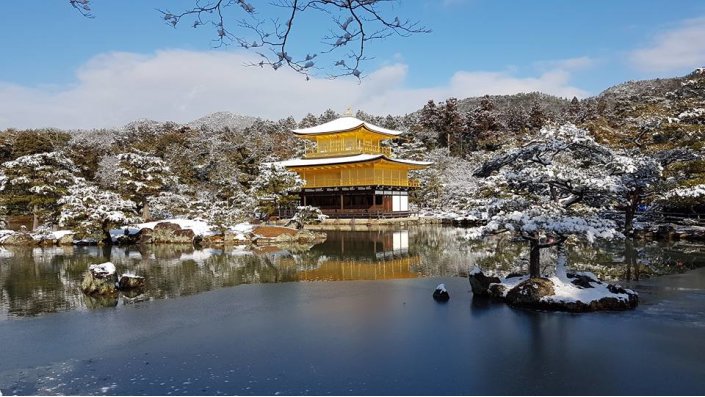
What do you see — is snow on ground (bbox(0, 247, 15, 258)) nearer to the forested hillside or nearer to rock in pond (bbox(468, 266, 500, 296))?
the forested hillside

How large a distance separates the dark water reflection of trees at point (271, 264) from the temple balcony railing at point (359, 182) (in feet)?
38.4

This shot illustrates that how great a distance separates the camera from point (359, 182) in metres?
32.1

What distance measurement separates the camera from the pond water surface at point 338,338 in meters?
5.13

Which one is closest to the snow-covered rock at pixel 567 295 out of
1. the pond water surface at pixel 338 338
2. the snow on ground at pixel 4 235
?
the pond water surface at pixel 338 338

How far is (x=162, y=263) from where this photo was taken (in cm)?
1488

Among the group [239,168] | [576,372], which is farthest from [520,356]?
[239,168]

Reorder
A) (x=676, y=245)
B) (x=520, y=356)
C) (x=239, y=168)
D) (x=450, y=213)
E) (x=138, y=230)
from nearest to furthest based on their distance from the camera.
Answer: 1. (x=520, y=356)
2. (x=676, y=245)
3. (x=138, y=230)
4. (x=450, y=213)
5. (x=239, y=168)

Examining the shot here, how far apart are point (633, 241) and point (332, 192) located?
63.4 feet

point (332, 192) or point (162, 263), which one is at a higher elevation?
point (332, 192)

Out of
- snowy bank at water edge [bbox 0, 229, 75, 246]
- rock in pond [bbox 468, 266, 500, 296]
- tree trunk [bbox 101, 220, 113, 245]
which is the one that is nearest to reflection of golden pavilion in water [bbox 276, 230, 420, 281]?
rock in pond [bbox 468, 266, 500, 296]

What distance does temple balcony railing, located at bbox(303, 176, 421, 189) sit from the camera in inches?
1248

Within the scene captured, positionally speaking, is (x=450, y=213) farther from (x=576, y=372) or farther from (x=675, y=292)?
(x=576, y=372)

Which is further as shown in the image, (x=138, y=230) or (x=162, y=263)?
(x=138, y=230)

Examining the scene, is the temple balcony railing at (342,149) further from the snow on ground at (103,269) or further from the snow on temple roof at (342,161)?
the snow on ground at (103,269)
